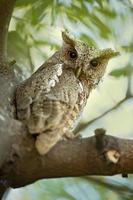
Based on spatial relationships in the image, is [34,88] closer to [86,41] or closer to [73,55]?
[73,55]

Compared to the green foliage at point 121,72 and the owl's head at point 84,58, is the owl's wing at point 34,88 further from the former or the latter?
the green foliage at point 121,72

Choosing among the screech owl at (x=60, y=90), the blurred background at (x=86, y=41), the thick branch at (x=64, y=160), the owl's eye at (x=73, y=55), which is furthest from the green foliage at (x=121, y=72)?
the thick branch at (x=64, y=160)

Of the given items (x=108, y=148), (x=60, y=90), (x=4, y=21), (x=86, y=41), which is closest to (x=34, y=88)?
(x=60, y=90)

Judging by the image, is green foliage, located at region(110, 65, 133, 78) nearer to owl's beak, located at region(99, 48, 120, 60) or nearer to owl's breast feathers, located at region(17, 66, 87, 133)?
owl's beak, located at region(99, 48, 120, 60)

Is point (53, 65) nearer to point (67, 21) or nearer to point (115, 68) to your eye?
point (67, 21)

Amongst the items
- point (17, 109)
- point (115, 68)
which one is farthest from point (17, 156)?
point (115, 68)
